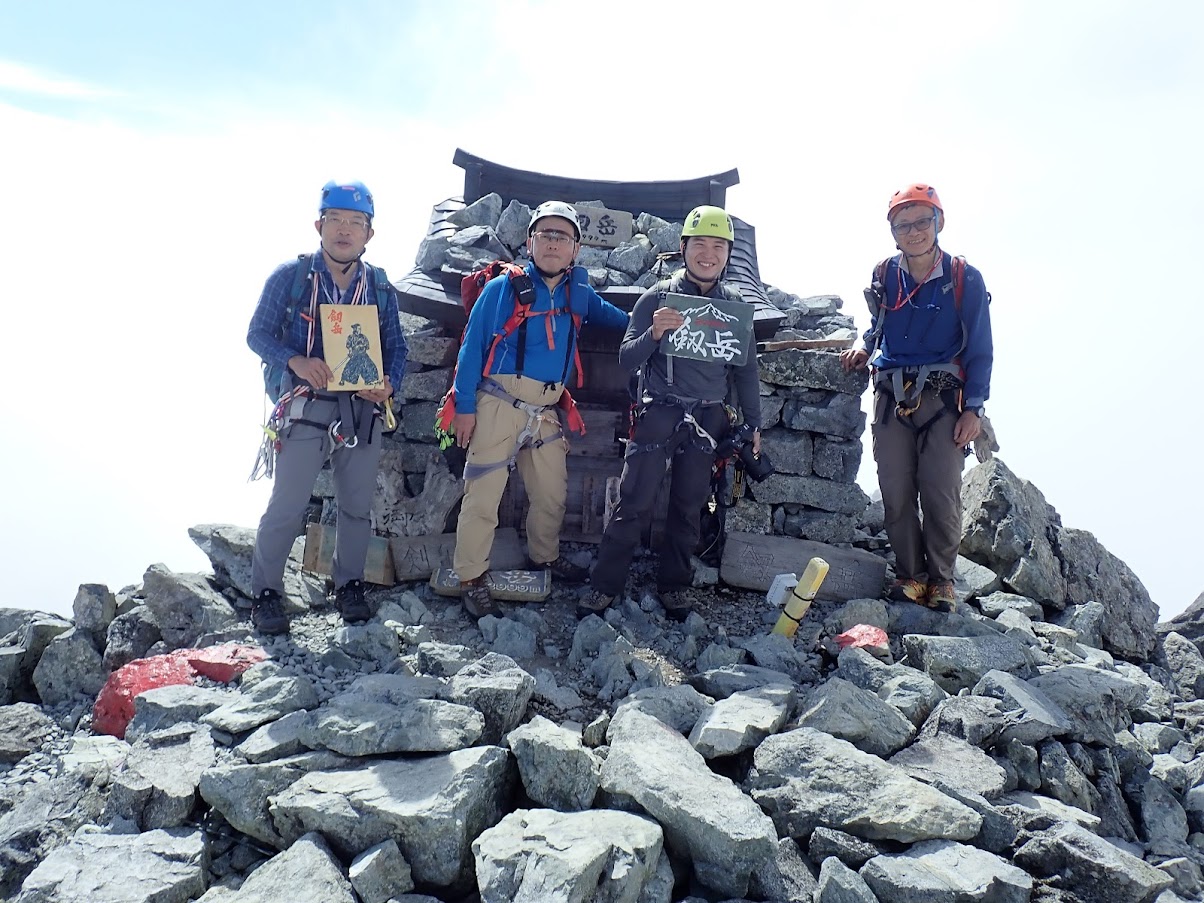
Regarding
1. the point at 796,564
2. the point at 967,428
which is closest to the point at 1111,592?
the point at 967,428

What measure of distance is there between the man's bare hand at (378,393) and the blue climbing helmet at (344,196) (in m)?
1.30

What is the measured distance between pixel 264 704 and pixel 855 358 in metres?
5.60

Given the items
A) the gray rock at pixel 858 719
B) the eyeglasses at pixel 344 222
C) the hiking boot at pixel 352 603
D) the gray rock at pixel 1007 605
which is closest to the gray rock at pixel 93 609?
the hiking boot at pixel 352 603

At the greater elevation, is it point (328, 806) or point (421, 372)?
point (421, 372)

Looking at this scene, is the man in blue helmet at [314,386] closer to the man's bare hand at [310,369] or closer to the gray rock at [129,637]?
the man's bare hand at [310,369]

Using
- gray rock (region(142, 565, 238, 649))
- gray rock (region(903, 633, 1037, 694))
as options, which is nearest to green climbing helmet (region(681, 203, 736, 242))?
gray rock (region(903, 633, 1037, 694))

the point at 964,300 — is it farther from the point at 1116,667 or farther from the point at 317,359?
the point at 317,359

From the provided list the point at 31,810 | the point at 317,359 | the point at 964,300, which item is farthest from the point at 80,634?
the point at 964,300

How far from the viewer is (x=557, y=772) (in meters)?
4.26

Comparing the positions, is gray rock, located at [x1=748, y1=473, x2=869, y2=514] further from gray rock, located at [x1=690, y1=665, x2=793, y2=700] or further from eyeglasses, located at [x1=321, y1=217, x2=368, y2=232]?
eyeglasses, located at [x1=321, y1=217, x2=368, y2=232]

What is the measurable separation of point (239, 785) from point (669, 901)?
2259mm

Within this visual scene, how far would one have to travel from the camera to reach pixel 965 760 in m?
4.85

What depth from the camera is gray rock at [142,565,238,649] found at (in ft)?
22.0

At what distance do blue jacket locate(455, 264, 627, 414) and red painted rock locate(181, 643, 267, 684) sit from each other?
7.59 feet
